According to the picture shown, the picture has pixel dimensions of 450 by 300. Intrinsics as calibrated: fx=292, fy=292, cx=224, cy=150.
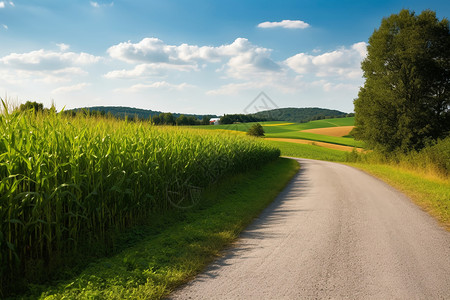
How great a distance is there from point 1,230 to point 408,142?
87.5ft

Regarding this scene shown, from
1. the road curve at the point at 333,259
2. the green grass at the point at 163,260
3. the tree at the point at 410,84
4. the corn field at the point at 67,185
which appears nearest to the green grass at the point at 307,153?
the tree at the point at 410,84

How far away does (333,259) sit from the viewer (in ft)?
16.3

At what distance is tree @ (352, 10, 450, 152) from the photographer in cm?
2341

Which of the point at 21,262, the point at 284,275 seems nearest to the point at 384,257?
the point at 284,275

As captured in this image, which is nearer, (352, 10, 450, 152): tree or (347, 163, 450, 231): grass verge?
(347, 163, 450, 231): grass verge

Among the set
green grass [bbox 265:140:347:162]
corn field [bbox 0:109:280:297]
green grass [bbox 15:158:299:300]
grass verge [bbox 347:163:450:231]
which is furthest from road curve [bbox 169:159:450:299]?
green grass [bbox 265:140:347:162]

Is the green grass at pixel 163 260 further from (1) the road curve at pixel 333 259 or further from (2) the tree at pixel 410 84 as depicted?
(2) the tree at pixel 410 84

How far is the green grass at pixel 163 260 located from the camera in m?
3.83

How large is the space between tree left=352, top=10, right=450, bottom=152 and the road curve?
18106 millimetres

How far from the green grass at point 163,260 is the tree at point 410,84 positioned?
20594 mm

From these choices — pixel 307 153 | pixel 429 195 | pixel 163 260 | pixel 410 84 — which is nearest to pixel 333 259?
pixel 163 260

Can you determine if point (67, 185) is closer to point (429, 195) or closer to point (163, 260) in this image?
point (163, 260)

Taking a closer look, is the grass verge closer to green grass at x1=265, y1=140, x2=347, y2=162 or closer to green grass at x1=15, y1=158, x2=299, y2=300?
green grass at x1=15, y1=158, x2=299, y2=300

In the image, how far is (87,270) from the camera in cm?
450
